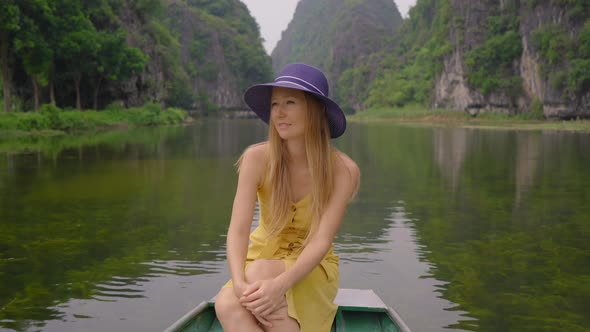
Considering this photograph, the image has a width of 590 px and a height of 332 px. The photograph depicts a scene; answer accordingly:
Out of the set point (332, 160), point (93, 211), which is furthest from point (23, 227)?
point (332, 160)

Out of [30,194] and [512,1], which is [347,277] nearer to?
[30,194]

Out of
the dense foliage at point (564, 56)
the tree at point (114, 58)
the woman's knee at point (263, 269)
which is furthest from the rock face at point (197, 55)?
the woman's knee at point (263, 269)

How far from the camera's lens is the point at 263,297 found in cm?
250

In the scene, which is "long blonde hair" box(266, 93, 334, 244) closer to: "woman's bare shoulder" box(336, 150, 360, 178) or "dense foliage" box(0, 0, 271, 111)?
"woman's bare shoulder" box(336, 150, 360, 178)

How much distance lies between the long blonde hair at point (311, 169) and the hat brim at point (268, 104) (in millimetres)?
48

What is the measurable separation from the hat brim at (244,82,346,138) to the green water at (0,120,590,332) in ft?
5.41

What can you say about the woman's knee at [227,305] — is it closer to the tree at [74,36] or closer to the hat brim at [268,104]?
the hat brim at [268,104]

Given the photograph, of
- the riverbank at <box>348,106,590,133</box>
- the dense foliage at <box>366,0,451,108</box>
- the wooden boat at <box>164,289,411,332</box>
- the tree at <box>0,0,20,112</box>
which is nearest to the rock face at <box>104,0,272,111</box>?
the tree at <box>0,0,20,112</box>

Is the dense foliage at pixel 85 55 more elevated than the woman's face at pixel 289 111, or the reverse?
the dense foliage at pixel 85 55

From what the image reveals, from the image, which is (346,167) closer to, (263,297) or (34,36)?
(263,297)

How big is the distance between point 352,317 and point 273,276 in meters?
0.70

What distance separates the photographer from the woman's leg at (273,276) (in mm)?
2596

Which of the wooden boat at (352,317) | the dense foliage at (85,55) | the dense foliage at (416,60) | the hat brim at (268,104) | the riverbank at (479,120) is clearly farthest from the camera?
the dense foliage at (416,60)

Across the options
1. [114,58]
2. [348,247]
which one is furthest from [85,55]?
[348,247]
